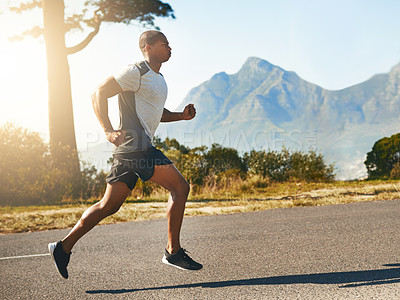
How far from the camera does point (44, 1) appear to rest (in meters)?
14.6

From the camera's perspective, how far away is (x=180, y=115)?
13.1ft

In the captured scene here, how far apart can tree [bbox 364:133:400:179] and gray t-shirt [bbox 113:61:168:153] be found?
11853mm

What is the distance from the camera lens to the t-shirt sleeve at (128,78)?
11.0 feet

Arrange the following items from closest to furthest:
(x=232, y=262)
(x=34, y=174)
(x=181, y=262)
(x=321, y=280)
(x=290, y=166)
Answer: (x=321, y=280) < (x=181, y=262) < (x=232, y=262) < (x=34, y=174) < (x=290, y=166)

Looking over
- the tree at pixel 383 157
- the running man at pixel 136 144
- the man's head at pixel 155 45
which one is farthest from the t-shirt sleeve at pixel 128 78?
the tree at pixel 383 157

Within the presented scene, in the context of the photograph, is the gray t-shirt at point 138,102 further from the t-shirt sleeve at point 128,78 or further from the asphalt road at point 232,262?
the asphalt road at point 232,262

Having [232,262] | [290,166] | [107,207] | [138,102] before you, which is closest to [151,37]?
[138,102]

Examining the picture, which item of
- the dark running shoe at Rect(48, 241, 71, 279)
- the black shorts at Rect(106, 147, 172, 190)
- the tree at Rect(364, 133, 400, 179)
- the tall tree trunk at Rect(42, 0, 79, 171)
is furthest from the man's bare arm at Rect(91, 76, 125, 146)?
the tree at Rect(364, 133, 400, 179)

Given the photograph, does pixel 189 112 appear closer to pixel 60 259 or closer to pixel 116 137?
pixel 116 137

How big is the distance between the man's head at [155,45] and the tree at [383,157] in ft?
38.7

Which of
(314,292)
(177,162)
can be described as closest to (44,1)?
(177,162)

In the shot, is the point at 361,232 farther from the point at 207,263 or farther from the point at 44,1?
the point at 44,1

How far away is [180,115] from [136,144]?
0.76 m

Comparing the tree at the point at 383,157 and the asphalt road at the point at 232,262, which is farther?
the tree at the point at 383,157
